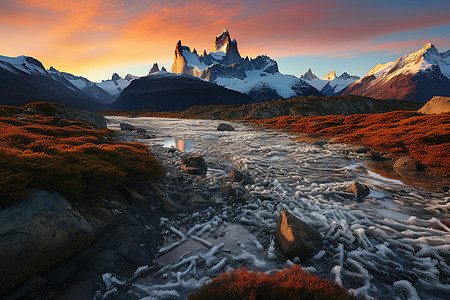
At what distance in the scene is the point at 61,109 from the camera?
29688mm

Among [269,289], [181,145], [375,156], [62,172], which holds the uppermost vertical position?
[62,172]

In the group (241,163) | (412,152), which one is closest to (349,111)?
(412,152)

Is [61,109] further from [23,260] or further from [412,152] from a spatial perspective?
[412,152]

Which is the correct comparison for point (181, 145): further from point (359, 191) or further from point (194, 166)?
point (359, 191)

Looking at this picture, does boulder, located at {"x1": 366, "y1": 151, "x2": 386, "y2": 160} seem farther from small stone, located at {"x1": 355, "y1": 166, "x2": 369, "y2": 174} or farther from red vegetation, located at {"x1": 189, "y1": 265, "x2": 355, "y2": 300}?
red vegetation, located at {"x1": 189, "y1": 265, "x2": 355, "y2": 300}

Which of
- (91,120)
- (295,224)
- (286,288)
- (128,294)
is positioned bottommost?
(128,294)

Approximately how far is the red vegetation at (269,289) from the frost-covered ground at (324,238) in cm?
138

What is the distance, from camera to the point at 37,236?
12.9 feet

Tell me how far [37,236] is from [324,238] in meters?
6.95

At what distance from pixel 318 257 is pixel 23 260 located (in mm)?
6250

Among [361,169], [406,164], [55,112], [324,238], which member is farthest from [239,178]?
[55,112]

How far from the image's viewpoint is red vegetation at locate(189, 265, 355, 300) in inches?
112

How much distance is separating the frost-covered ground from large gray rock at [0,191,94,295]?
3.65 ft

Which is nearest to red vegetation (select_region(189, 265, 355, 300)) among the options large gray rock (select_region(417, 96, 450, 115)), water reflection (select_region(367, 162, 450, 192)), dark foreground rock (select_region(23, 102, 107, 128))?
water reflection (select_region(367, 162, 450, 192))
